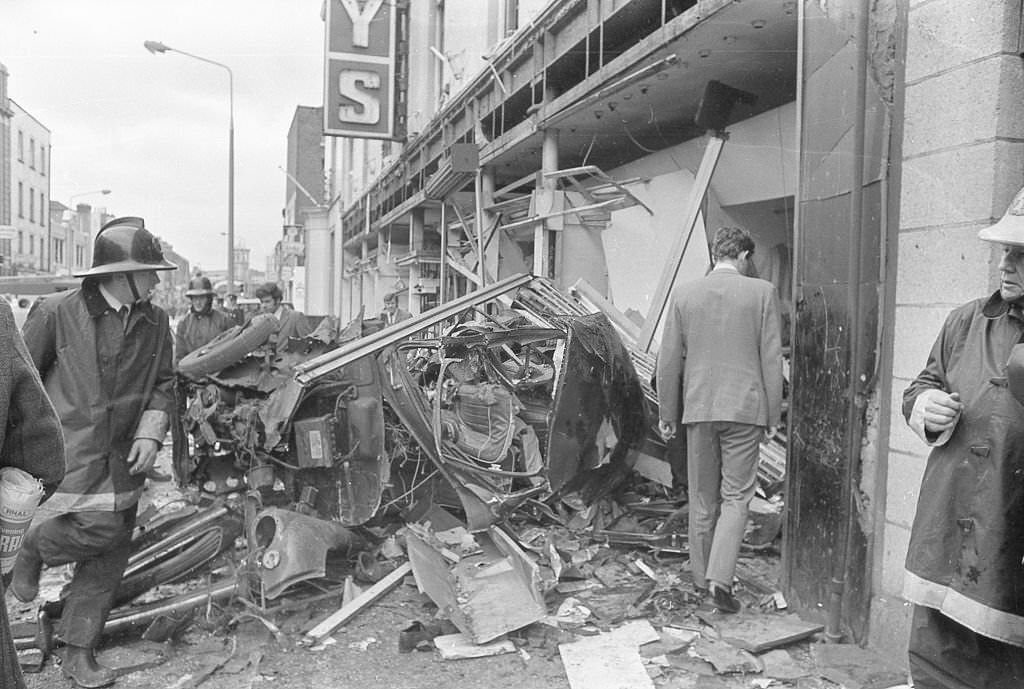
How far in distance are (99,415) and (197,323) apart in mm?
4603

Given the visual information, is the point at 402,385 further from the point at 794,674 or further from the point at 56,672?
the point at 794,674

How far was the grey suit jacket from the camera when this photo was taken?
4121mm

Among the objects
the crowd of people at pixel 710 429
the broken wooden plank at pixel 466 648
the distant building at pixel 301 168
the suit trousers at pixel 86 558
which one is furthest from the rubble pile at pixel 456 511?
the distant building at pixel 301 168

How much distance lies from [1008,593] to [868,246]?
181 cm

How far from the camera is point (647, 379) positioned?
5520mm

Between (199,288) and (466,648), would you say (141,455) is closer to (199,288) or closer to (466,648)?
(466,648)

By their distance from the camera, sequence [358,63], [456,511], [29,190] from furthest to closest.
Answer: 1. [358,63]
2. [29,190]
3. [456,511]

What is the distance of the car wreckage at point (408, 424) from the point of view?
4.57m

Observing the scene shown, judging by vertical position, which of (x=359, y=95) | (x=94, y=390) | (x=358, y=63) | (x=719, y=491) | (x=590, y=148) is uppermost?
(x=358, y=63)

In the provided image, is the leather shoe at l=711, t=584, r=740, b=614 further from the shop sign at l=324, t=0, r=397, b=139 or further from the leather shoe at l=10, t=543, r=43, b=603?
the shop sign at l=324, t=0, r=397, b=139

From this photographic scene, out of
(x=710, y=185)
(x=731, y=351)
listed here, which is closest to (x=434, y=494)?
(x=731, y=351)

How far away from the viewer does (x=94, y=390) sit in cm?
356

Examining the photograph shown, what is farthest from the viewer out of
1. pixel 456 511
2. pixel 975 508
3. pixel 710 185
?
pixel 710 185

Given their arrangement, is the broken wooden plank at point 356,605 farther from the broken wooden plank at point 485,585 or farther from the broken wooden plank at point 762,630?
the broken wooden plank at point 762,630
